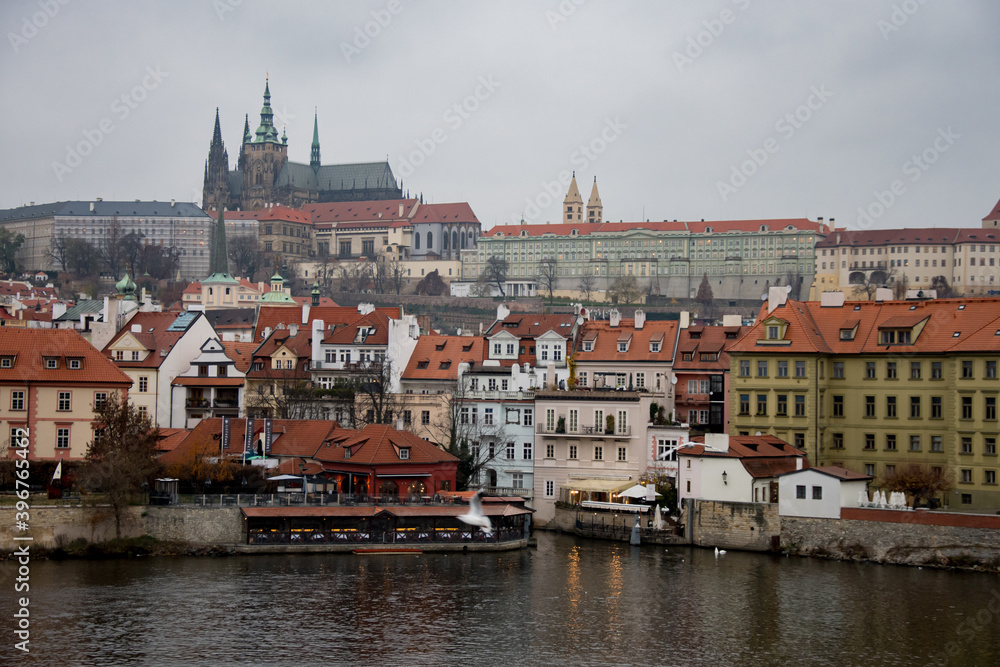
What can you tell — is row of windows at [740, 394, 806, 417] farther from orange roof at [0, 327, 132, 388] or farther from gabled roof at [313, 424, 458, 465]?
orange roof at [0, 327, 132, 388]

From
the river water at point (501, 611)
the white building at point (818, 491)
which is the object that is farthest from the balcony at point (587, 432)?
the river water at point (501, 611)

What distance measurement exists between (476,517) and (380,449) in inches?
312

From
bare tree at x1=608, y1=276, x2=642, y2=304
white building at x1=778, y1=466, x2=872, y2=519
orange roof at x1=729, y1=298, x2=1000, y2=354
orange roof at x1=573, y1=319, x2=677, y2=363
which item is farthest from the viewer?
bare tree at x1=608, y1=276, x2=642, y2=304

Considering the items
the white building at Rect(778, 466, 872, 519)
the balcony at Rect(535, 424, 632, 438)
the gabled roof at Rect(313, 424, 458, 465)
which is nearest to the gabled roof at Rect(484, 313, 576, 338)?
the balcony at Rect(535, 424, 632, 438)

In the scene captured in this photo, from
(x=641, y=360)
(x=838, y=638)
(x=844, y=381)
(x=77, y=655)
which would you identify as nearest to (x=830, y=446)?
(x=844, y=381)

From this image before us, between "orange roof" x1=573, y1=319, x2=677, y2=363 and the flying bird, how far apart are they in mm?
13604

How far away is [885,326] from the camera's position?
174 feet

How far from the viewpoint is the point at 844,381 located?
2108 inches

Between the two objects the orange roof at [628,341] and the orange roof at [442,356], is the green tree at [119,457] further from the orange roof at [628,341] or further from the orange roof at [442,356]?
the orange roof at [628,341]

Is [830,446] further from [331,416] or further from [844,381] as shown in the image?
[331,416]

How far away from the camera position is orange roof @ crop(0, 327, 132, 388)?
51219 millimetres

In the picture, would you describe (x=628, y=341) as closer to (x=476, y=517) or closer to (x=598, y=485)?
(x=598, y=485)

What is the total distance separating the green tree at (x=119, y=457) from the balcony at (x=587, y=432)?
50.3 ft

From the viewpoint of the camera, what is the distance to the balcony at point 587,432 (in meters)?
53.1
